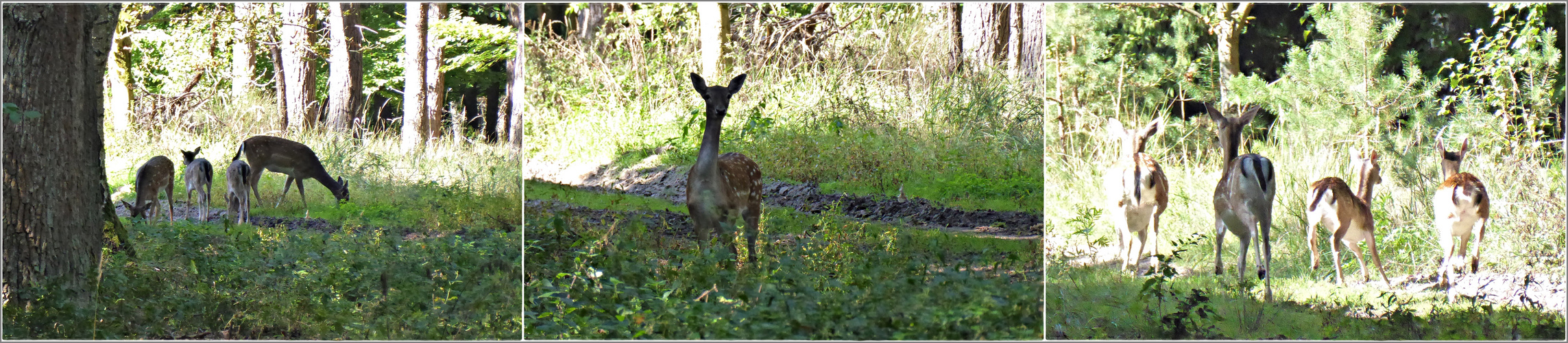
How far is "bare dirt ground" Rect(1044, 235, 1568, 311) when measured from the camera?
5027 mm

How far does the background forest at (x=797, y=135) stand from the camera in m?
4.80

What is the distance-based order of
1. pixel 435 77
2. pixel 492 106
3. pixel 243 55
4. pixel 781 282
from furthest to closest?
pixel 243 55 < pixel 435 77 < pixel 492 106 < pixel 781 282

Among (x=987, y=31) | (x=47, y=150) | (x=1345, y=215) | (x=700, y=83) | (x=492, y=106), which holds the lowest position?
(x=1345, y=215)

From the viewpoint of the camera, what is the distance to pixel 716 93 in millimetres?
4848

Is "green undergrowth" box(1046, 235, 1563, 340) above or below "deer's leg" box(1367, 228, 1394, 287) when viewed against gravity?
below

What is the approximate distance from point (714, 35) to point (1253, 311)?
2.82m

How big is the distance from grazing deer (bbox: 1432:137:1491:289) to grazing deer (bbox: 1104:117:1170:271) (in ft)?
4.32

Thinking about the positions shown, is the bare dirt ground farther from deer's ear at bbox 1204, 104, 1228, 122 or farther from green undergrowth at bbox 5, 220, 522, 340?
green undergrowth at bbox 5, 220, 522, 340

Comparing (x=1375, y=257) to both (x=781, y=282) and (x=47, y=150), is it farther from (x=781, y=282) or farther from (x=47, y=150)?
(x=47, y=150)

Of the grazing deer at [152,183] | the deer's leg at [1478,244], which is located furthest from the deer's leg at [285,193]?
the deer's leg at [1478,244]

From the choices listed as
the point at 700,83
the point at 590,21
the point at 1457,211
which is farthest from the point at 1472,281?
the point at 590,21

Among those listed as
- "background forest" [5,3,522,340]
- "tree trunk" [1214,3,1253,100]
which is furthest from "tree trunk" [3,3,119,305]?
"tree trunk" [1214,3,1253,100]

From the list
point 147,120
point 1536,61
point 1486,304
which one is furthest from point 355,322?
point 1536,61

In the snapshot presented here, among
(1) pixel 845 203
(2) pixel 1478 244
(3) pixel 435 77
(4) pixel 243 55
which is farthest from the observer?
(4) pixel 243 55
